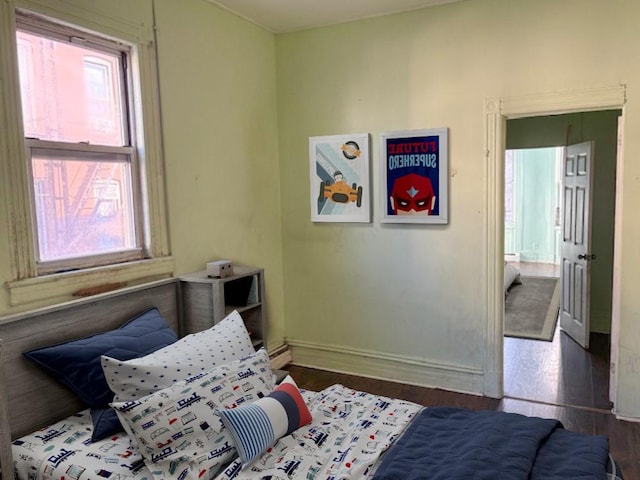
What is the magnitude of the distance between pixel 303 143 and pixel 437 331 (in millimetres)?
1864

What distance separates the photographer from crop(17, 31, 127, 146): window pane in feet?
7.74

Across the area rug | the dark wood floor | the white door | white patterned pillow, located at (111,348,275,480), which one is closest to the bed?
white patterned pillow, located at (111,348,275,480)

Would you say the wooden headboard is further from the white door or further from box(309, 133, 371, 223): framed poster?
the white door

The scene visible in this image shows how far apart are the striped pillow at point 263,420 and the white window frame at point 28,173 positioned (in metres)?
1.16

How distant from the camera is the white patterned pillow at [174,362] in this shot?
205 cm

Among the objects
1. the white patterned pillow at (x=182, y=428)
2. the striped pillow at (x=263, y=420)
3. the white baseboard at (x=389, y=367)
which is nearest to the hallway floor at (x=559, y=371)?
the white baseboard at (x=389, y=367)

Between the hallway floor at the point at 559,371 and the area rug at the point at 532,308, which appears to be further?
the area rug at the point at 532,308

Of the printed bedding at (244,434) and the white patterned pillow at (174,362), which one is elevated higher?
the white patterned pillow at (174,362)

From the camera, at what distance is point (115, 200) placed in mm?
2824

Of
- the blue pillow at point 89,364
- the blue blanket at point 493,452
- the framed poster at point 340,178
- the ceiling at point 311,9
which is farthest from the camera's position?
the framed poster at point 340,178

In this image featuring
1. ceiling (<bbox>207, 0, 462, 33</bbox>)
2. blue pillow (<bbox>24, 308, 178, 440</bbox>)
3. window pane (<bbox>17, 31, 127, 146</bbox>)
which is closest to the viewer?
blue pillow (<bbox>24, 308, 178, 440</bbox>)

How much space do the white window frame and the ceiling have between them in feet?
2.80

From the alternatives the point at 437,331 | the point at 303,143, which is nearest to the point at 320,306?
the point at 437,331

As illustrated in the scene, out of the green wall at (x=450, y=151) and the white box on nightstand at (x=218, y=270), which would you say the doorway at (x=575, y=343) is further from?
the white box on nightstand at (x=218, y=270)
